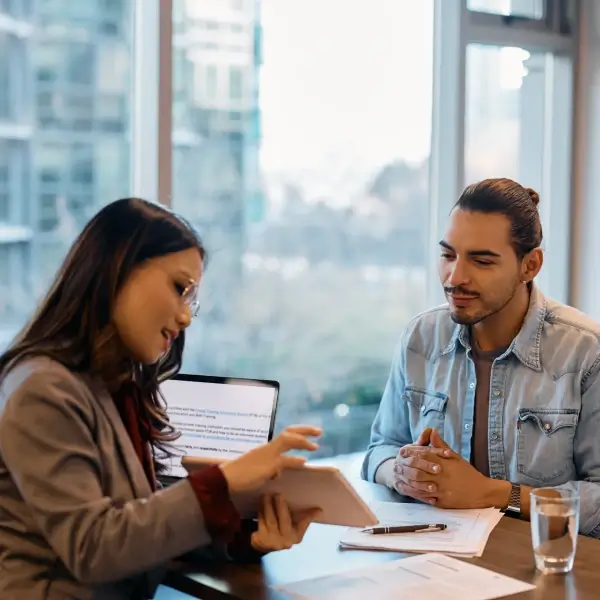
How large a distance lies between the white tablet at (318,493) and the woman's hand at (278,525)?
0.01 meters

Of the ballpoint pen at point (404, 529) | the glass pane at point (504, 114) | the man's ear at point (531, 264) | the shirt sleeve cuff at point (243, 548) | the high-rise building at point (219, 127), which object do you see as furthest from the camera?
the glass pane at point (504, 114)

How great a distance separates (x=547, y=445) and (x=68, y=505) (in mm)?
1147

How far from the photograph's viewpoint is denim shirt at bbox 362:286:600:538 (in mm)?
2086

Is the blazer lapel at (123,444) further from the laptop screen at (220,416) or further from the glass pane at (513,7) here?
the glass pane at (513,7)

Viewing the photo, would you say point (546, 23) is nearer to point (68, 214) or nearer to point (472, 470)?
point (68, 214)

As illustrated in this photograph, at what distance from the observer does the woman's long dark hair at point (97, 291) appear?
1.43m

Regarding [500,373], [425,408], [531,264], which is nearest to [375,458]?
[425,408]

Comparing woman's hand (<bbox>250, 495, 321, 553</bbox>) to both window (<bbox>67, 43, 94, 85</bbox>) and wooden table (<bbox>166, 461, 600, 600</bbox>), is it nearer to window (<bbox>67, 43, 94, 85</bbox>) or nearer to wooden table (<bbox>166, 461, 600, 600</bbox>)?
wooden table (<bbox>166, 461, 600, 600</bbox>)

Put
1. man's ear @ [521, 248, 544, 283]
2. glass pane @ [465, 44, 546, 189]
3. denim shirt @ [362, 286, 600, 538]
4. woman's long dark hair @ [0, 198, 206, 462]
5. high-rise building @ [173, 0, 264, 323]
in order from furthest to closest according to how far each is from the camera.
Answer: glass pane @ [465, 44, 546, 189] → high-rise building @ [173, 0, 264, 323] → man's ear @ [521, 248, 544, 283] → denim shirt @ [362, 286, 600, 538] → woman's long dark hair @ [0, 198, 206, 462]

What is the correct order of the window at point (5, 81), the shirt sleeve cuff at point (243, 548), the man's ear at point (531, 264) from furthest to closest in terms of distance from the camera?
1. the window at point (5, 81)
2. the man's ear at point (531, 264)
3. the shirt sleeve cuff at point (243, 548)

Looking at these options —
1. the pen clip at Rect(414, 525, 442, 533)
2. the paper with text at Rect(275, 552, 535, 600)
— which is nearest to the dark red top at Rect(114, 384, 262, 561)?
the paper with text at Rect(275, 552, 535, 600)

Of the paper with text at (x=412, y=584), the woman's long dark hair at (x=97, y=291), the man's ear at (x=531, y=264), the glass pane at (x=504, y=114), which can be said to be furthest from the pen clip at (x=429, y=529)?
the glass pane at (x=504, y=114)

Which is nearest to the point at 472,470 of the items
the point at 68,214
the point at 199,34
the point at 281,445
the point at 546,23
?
the point at 281,445

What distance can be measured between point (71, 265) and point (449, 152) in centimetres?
211
